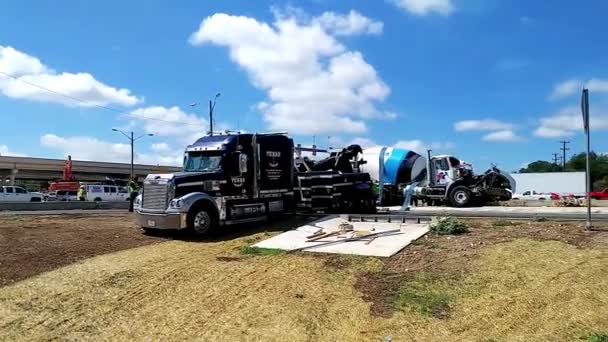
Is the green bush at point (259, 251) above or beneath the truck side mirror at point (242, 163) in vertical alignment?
beneath

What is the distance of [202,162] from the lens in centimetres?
1644

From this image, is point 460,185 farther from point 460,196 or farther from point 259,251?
point 259,251

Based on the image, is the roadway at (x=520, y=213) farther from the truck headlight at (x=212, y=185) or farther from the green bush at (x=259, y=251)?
the green bush at (x=259, y=251)

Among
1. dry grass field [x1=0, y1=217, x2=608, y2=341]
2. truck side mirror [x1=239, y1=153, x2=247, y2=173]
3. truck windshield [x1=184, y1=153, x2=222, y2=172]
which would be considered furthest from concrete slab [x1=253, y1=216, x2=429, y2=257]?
truck windshield [x1=184, y1=153, x2=222, y2=172]

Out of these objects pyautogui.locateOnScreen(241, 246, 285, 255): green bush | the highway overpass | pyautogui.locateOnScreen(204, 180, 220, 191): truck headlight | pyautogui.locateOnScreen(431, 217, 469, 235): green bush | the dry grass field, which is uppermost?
the highway overpass

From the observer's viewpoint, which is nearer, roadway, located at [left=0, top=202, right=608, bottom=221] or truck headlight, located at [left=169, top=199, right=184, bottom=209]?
truck headlight, located at [left=169, top=199, right=184, bottom=209]

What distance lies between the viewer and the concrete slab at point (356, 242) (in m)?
11.6

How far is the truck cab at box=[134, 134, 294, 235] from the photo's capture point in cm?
1499

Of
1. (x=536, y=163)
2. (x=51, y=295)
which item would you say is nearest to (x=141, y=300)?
(x=51, y=295)

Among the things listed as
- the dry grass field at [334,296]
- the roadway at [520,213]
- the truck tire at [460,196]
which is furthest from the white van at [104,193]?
the dry grass field at [334,296]

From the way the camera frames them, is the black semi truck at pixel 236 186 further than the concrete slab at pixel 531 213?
No

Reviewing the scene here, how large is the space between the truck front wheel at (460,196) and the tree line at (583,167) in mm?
59424

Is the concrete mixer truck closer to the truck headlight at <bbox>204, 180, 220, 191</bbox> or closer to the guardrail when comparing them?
the truck headlight at <bbox>204, 180, 220, 191</bbox>

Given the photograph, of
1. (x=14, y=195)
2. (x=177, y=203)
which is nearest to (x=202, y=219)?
(x=177, y=203)
